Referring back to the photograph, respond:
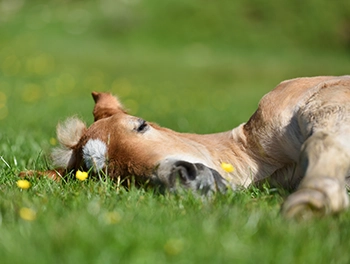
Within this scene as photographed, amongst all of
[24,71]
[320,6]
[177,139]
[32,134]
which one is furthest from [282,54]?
[177,139]

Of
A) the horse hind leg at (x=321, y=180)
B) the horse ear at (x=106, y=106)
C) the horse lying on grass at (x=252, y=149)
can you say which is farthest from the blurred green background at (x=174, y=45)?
the horse hind leg at (x=321, y=180)

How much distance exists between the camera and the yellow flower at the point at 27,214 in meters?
2.48

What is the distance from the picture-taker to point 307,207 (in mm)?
2424

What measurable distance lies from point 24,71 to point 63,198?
965 centimetres

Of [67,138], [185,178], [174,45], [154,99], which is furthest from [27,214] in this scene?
[174,45]

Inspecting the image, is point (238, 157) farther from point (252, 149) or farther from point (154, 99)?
point (154, 99)

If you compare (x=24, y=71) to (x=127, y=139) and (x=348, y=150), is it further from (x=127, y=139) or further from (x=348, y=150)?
(x=348, y=150)

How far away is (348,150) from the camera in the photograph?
2916 millimetres

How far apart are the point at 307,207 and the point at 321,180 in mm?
199

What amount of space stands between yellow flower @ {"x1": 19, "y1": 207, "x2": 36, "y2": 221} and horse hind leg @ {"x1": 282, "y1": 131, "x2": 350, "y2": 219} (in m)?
1.03

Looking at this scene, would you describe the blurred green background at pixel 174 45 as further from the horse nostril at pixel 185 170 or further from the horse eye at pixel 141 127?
the horse nostril at pixel 185 170

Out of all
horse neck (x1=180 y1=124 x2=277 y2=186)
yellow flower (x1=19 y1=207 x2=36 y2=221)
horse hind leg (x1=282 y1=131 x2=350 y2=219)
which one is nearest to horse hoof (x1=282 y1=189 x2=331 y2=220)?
horse hind leg (x1=282 y1=131 x2=350 y2=219)

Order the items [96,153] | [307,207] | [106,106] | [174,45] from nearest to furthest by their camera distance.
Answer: [307,207]
[96,153]
[106,106]
[174,45]

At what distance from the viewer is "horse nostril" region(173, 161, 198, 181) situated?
301 cm
